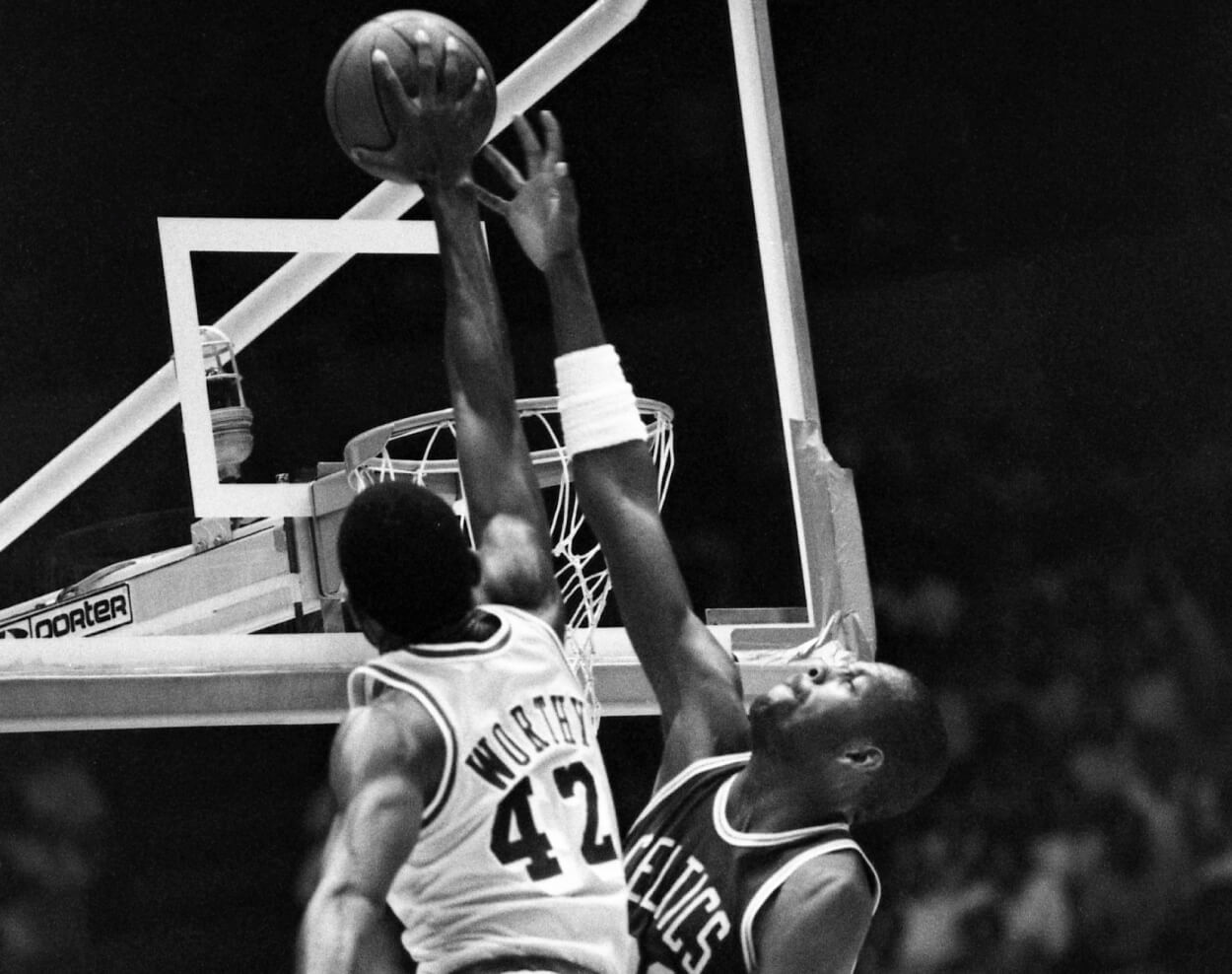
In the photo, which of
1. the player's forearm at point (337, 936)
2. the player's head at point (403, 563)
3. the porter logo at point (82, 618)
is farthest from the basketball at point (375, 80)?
the porter logo at point (82, 618)

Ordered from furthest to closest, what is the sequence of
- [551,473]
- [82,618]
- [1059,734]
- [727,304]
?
[1059,734] < [727,304] < [551,473] < [82,618]

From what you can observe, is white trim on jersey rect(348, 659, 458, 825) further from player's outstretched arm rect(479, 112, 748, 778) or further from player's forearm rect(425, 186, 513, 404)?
player's outstretched arm rect(479, 112, 748, 778)

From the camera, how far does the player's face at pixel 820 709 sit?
307 centimetres

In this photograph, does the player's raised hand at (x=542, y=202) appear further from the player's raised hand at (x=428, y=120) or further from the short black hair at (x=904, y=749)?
the short black hair at (x=904, y=749)

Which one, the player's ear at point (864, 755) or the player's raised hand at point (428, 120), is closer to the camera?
the player's raised hand at point (428, 120)

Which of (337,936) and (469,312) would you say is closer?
(337,936)

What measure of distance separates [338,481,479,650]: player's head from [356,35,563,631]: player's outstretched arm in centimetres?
24

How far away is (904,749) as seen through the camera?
3088 millimetres

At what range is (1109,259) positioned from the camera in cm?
619

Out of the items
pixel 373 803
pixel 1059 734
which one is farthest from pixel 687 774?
pixel 1059 734

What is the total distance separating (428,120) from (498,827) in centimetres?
111

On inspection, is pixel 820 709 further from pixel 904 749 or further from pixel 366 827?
pixel 366 827

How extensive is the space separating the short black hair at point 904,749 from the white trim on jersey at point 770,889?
12 cm

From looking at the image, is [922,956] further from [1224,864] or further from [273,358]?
[273,358]
